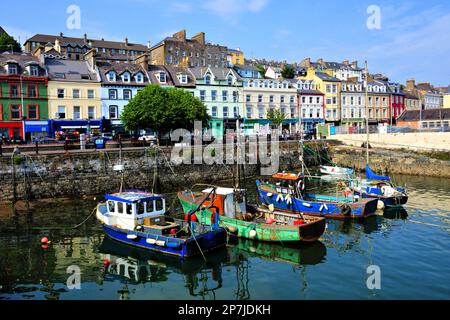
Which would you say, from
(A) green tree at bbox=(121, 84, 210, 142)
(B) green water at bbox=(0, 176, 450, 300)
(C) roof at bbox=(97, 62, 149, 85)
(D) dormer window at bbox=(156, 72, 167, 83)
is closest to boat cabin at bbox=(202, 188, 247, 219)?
(B) green water at bbox=(0, 176, 450, 300)

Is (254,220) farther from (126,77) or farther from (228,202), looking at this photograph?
(126,77)

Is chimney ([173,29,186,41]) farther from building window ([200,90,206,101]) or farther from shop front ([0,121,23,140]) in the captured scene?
shop front ([0,121,23,140])

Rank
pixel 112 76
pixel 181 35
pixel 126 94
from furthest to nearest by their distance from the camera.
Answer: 1. pixel 181 35
2. pixel 126 94
3. pixel 112 76

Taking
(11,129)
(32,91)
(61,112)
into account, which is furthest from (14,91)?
(61,112)

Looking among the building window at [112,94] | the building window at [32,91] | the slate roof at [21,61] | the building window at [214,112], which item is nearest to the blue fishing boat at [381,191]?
the building window at [214,112]

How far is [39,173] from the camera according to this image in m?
29.7

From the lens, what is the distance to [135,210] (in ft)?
63.9

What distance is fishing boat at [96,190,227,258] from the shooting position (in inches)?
688

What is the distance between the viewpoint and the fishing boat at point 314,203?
79.2ft

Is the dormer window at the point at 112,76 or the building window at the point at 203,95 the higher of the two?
the dormer window at the point at 112,76

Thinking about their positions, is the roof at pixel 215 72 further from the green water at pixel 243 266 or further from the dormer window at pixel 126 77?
the green water at pixel 243 266

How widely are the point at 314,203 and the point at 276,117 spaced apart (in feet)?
116

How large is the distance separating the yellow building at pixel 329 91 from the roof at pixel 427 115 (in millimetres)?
11184
